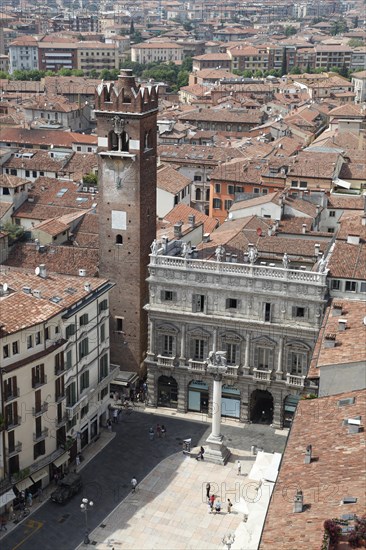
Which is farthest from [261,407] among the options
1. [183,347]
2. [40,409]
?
[40,409]

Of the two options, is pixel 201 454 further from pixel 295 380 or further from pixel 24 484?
pixel 24 484

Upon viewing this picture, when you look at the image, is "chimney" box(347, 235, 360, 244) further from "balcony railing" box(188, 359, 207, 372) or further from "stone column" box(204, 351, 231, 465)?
"stone column" box(204, 351, 231, 465)

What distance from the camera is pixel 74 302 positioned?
59.1m

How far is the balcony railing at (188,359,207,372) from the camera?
6788 centimetres

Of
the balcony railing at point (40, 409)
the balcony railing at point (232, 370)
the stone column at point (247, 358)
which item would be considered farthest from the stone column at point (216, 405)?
the balcony railing at point (40, 409)

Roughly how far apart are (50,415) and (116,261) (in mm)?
18218

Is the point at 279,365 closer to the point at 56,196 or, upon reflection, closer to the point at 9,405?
the point at 9,405

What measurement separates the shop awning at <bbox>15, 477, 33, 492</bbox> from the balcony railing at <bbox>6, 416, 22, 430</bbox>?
13.2ft

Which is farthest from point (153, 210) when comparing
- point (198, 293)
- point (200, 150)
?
point (200, 150)

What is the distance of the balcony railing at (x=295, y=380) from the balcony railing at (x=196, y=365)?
6722 mm

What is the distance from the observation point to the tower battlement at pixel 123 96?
224 feet

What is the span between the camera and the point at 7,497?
174 ft

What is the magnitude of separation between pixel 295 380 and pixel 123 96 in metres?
25.9

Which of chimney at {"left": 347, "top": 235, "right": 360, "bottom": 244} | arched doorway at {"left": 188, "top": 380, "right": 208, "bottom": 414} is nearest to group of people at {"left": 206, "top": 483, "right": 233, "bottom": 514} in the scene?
arched doorway at {"left": 188, "top": 380, "right": 208, "bottom": 414}
